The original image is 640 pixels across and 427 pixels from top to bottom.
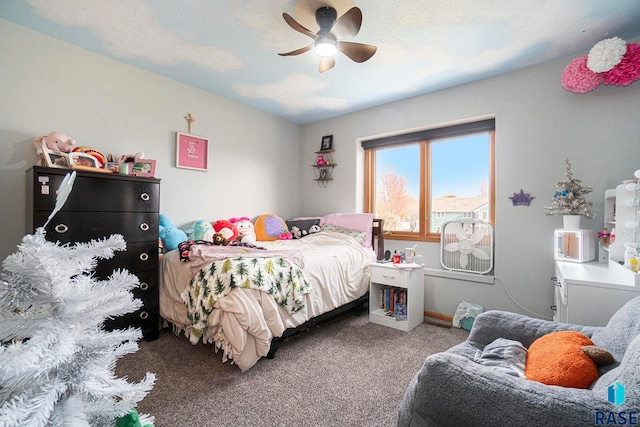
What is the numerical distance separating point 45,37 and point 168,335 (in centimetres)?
264

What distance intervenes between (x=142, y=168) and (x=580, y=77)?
3689 mm

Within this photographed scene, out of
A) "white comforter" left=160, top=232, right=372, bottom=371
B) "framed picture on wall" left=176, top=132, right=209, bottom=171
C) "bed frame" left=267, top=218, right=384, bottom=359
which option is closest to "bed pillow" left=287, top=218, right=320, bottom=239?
"white comforter" left=160, top=232, right=372, bottom=371

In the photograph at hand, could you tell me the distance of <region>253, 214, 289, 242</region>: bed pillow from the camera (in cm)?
368

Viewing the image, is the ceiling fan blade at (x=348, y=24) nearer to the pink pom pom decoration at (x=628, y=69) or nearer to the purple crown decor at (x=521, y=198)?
the pink pom pom decoration at (x=628, y=69)

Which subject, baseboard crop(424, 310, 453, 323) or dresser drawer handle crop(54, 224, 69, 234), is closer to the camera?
dresser drawer handle crop(54, 224, 69, 234)

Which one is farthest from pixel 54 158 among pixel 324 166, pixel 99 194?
pixel 324 166

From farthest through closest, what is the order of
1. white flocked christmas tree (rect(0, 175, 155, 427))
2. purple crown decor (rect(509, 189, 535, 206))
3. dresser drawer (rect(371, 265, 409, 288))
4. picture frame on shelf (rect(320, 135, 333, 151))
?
picture frame on shelf (rect(320, 135, 333, 151)) → dresser drawer (rect(371, 265, 409, 288)) → purple crown decor (rect(509, 189, 535, 206)) → white flocked christmas tree (rect(0, 175, 155, 427))

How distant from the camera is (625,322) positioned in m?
1.03

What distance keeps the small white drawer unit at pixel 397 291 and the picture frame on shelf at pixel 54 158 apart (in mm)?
2787

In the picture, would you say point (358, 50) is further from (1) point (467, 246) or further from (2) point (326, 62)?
(1) point (467, 246)

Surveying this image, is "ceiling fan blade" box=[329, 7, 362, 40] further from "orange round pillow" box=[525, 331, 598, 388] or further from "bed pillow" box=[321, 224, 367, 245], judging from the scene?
"bed pillow" box=[321, 224, 367, 245]

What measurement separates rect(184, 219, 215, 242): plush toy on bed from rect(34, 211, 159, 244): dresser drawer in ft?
1.83

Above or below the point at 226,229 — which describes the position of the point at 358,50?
above

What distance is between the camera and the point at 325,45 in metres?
2.00
